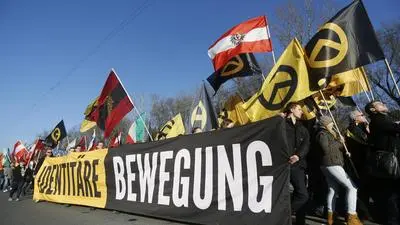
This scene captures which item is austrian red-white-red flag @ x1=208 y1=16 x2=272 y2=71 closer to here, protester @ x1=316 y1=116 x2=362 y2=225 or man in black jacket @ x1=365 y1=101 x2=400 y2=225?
protester @ x1=316 y1=116 x2=362 y2=225

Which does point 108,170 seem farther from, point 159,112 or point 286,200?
point 159,112

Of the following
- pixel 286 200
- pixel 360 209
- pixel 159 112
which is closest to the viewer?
pixel 286 200

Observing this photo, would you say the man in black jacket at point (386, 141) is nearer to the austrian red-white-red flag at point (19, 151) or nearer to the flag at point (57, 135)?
the flag at point (57, 135)

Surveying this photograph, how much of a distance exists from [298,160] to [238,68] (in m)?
3.90

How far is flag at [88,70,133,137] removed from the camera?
11391 millimetres

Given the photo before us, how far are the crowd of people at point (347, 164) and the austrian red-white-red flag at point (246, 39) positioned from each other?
88.5 inches

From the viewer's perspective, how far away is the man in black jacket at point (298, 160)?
18.9ft

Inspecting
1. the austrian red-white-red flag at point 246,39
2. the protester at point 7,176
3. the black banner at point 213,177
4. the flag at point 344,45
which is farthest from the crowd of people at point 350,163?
the protester at point 7,176

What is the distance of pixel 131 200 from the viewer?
29.9ft

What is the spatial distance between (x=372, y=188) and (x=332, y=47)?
235cm

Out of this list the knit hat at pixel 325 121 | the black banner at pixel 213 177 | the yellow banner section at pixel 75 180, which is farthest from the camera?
the yellow banner section at pixel 75 180

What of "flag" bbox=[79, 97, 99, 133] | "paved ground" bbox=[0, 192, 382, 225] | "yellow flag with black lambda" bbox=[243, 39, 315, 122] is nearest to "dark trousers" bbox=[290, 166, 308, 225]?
"paved ground" bbox=[0, 192, 382, 225]

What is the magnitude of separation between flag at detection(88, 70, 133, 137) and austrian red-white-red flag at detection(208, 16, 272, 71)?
3618mm

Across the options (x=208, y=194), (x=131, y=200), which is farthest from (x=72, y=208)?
(x=208, y=194)
